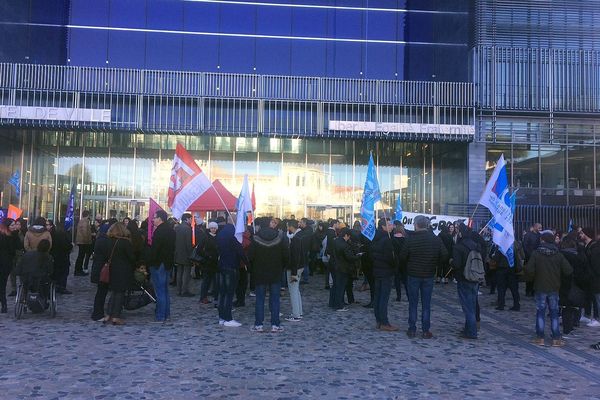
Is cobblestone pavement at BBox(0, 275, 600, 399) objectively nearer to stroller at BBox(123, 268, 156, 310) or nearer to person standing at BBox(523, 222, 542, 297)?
stroller at BBox(123, 268, 156, 310)

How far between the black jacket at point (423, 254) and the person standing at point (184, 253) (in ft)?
18.7

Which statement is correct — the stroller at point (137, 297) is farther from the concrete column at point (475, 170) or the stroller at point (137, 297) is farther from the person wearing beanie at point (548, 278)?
the concrete column at point (475, 170)

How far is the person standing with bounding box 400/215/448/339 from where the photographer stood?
8.21 metres

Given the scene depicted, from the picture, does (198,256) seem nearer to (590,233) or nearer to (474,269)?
(474,269)

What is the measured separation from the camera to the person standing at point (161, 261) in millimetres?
8875

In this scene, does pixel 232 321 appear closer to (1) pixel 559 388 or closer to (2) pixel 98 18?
(1) pixel 559 388

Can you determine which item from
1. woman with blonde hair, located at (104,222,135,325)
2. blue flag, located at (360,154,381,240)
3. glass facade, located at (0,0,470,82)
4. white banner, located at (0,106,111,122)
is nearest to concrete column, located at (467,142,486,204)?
glass facade, located at (0,0,470,82)

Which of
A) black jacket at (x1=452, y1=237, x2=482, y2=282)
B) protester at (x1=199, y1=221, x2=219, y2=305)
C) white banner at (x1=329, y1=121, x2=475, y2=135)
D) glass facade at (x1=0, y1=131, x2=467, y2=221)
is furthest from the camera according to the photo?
glass facade at (x1=0, y1=131, x2=467, y2=221)

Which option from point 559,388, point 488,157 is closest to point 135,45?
point 488,157

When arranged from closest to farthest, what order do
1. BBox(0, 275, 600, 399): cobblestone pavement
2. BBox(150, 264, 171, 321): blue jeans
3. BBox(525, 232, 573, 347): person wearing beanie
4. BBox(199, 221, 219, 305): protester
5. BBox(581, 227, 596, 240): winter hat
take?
1. BBox(0, 275, 600, 399): cobblestone pavement
2. BBox(525, 232, 573, 347): person wearing beanie
3. BBox(150, 264, 171, 321): blue jeans
4. BBox(581, 227, 596, 240): winter hat
5. BBox(199, 221, 219, 305): protester

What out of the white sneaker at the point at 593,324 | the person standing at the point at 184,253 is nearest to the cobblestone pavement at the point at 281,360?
the white sneaker at the point at 593,324

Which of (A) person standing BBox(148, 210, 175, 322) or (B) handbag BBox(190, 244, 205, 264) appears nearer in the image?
(A) person standing BBox(148, 210, 175, 322)

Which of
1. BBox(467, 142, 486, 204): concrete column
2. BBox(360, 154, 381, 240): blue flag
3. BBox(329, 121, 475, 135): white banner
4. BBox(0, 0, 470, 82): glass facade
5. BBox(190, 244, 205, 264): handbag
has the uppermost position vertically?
BBox(0, 0, 470, 82): glass facade

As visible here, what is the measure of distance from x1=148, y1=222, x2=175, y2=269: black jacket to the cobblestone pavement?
1143mm
